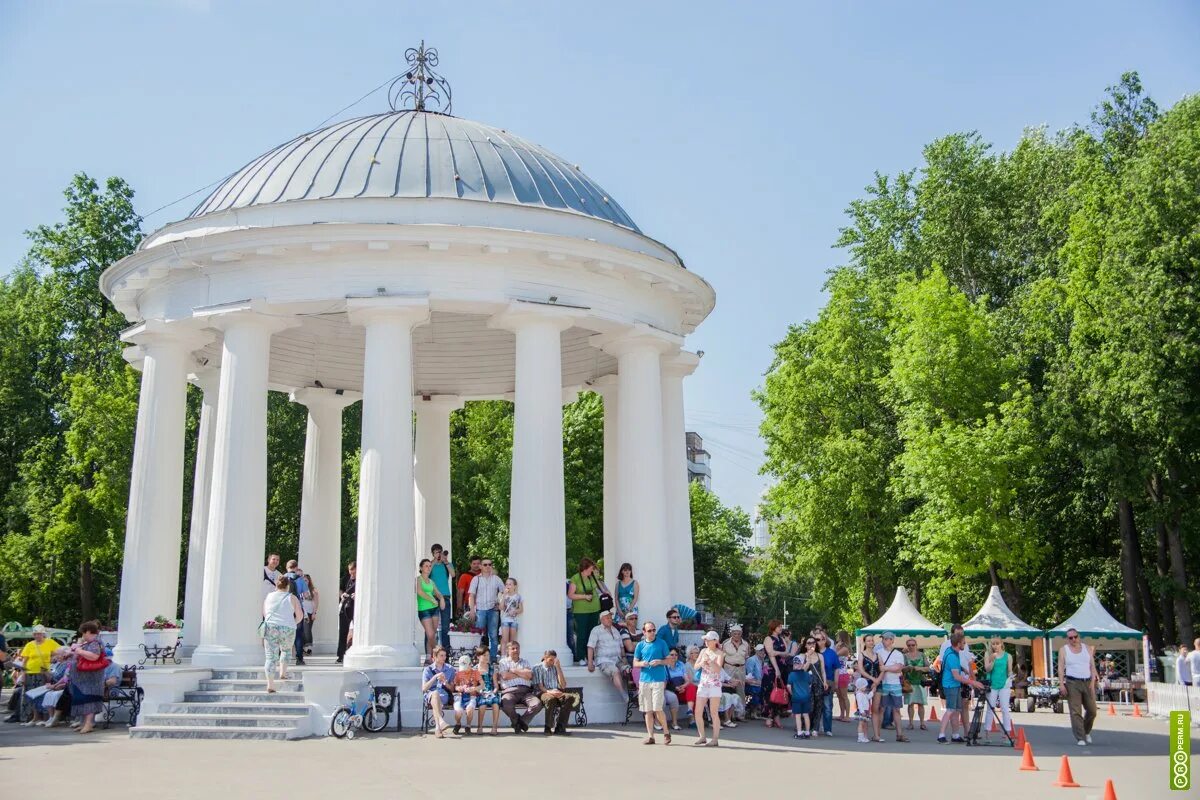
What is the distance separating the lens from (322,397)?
31.2 m

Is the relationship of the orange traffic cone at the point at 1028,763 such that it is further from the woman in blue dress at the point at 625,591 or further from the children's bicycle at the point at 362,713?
the children's bicycle at the point at 362,713

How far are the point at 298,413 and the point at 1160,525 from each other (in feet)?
129

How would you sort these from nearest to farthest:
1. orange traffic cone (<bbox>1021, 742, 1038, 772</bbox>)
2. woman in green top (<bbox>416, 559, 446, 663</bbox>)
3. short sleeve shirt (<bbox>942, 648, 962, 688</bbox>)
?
orange traffic cone (<bbox>1021, 742, 1038, 772</bbox>) < short sleeve shirt (<bbox>942, 648, 962, 688</bbox>) < woman in green top (<bbox>416, 559, 446, 663</bbox>)

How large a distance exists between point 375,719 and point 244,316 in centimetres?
853

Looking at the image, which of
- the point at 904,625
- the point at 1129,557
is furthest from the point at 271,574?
the point at 1129,557

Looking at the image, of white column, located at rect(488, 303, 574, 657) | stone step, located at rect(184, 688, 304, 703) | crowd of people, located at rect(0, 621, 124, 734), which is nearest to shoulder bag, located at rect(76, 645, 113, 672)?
crowd of people, located at rect(0, 621, 124, 734)

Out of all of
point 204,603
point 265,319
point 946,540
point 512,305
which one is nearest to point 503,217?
point 512,305

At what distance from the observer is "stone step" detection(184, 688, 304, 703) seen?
66.8 feet

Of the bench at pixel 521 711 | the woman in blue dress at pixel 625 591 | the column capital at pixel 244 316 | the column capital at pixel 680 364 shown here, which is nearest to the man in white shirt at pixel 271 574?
the column capital at pixel 244 316

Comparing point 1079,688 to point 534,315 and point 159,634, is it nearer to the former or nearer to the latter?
point 534,315

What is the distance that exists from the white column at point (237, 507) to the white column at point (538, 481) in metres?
4.94

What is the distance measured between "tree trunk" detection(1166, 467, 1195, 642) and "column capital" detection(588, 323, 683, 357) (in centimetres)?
2322

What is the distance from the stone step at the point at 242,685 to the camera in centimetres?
2069

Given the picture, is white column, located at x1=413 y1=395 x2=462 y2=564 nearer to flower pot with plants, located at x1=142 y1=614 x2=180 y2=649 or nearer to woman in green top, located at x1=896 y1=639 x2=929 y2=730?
flower pot with plants, located at x1=142 y1=614 x2=180 y2=649
